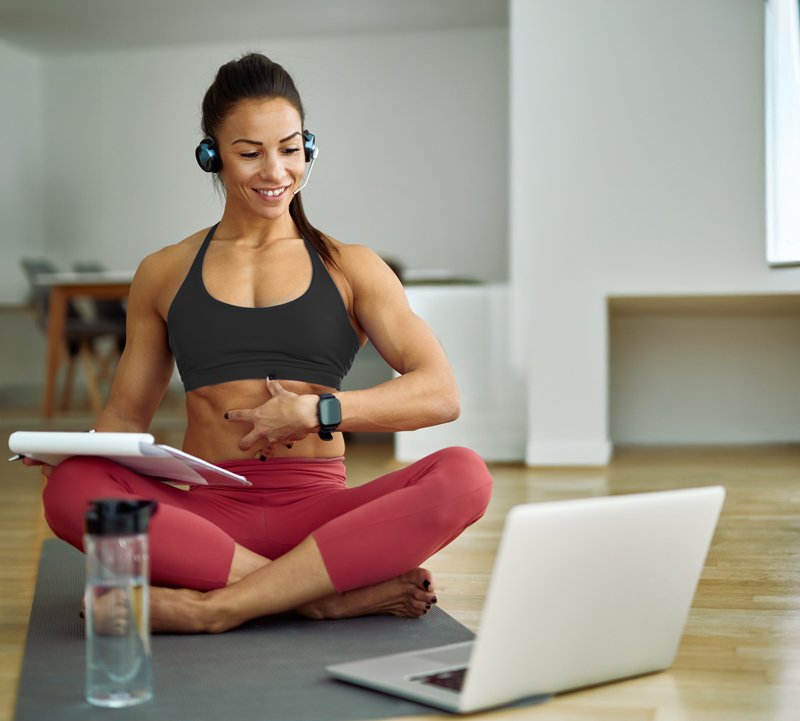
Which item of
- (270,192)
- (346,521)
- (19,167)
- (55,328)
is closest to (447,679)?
(346,521)

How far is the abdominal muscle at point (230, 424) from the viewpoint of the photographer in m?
1.44

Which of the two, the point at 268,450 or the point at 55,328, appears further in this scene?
the point at 55,328

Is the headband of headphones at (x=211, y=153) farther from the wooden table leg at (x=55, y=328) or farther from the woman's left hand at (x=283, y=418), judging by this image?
the wooden table leg at (x=55, y=328)

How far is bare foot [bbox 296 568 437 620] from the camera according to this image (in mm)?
1377

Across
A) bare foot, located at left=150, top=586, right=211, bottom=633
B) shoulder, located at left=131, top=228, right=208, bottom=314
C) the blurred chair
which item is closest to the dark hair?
shoulder, located at left=131, top=228, right=208, bottom=314

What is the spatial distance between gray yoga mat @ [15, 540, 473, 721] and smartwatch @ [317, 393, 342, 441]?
0.29 m

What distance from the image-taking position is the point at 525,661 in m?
1.00

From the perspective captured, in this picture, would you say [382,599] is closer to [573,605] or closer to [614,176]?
[573,605]

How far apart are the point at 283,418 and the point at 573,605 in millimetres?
479

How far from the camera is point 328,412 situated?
1277 mm

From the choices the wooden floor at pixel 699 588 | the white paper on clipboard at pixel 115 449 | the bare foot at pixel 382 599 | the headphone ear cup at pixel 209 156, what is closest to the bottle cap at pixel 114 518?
the white paper on clipboard at pixel 115 449

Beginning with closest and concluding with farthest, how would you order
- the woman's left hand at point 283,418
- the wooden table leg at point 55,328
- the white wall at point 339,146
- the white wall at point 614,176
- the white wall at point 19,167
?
the woman's left hand at point 283,418 → the white wall at point 614,176 → the wooden table leg at point 55,328 → the white wall at point 339,146 → the white wall at point 19,167

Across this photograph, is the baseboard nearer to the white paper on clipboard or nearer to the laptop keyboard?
the white paper on clipboard

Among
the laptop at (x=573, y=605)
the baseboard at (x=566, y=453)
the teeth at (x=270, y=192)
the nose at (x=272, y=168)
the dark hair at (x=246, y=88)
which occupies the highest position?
the dark hair at (x=246, y=88)
